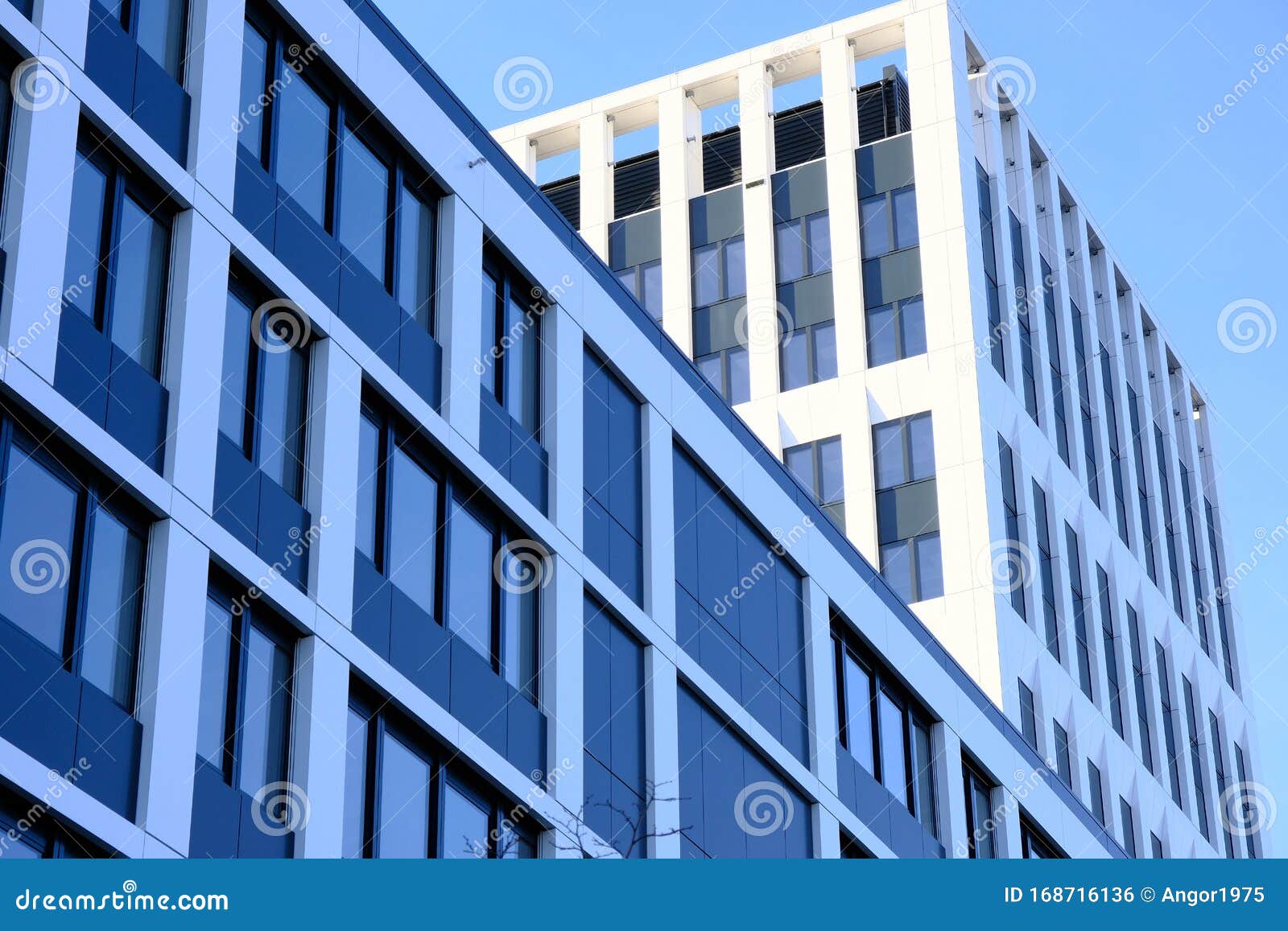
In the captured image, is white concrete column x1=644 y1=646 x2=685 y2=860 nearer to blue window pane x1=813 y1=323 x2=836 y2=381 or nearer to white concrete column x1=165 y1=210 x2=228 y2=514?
white concrete column x1=165 y1=210 x2=228 y2=514

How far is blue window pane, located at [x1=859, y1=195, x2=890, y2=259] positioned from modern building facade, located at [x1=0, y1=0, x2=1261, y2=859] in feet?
51.4

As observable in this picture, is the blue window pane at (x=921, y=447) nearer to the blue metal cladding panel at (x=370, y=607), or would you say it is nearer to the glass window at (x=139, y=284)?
the blue metal cladding panel at (x=370, y=607)

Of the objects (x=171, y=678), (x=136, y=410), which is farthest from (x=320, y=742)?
(x=136, y=410)

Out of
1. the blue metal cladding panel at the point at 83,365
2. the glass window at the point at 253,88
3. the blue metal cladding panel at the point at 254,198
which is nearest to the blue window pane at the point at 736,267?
the glass window at the point at 253,88

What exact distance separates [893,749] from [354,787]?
1500cm

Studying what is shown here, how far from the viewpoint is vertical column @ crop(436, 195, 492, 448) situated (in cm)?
2622

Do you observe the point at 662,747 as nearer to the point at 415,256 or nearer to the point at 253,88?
the point at 415,256

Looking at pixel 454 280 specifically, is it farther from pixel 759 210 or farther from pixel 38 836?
pixel 759 210

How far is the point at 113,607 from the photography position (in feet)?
65.9

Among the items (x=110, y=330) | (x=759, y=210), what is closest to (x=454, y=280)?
(x=110, y=330)

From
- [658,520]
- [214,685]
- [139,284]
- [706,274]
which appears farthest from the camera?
[706,274]

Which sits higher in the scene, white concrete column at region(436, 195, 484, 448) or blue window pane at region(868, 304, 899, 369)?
blue window pane at region(868, 304, 899, 369)

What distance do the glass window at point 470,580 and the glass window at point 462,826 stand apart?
1924mm

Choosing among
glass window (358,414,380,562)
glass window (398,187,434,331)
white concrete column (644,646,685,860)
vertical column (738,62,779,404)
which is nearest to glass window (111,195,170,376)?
glass window (358,414,380,562)
